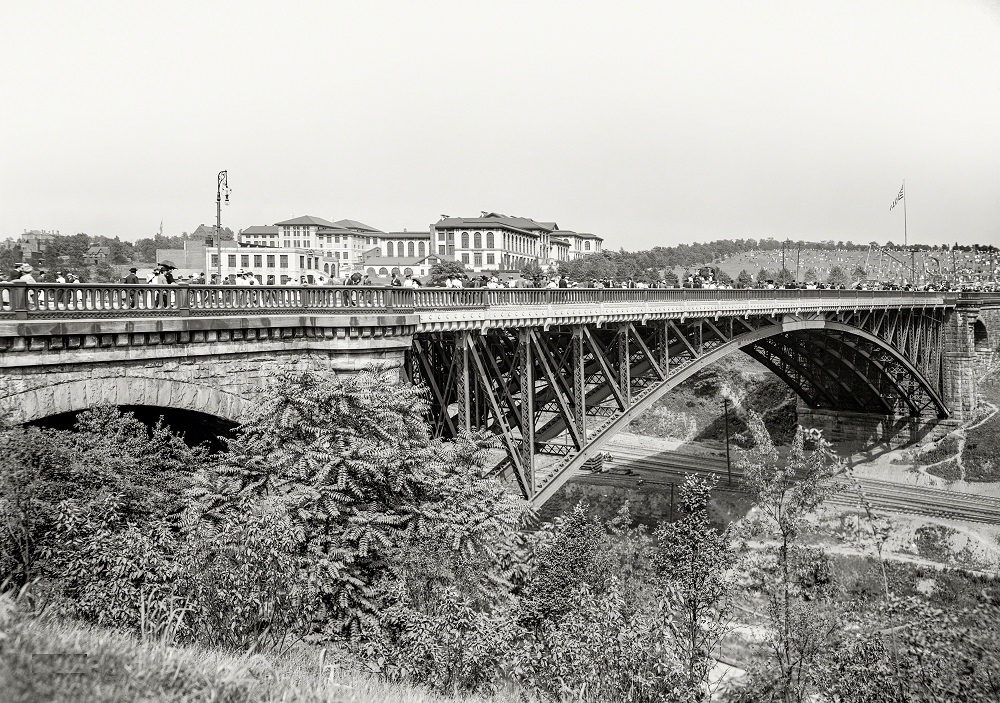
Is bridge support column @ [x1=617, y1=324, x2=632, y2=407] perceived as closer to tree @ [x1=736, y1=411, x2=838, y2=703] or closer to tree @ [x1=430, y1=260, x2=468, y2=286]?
tree @ [x1=430, y1=260, x2=468, y2=286]

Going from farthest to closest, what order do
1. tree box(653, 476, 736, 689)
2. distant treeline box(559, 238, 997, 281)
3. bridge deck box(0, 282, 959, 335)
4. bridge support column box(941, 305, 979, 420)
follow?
Answer: 1. distant treeline box(559, 238, 997, 281)
2. bridge support column box(941, 305, 979, 420)
3. tree box(653, 476, 736, 689)
4. bridge deck box(0, 282, 959, 335)

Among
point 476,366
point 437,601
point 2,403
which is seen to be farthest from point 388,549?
point 476,366

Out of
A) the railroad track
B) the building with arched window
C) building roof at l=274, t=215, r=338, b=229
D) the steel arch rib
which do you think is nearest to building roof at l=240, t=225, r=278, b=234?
building roof at l=274, t=215, r=338, b=229

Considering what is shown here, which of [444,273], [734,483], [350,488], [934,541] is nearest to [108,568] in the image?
[350,488]

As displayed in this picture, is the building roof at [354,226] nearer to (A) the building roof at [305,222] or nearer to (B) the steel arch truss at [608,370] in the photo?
(A) the building roof at [305,222]

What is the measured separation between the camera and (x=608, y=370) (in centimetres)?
2444

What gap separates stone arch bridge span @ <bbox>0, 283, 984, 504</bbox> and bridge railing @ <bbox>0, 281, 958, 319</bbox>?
0.03m

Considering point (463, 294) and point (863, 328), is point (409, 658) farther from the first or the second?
point (863, 328)

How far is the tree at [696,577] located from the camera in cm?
1355

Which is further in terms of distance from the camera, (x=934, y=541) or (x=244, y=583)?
(x=934, y=541)

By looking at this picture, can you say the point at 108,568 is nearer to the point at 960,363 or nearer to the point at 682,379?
the point at 682,379

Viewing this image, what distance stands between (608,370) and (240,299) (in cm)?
1330

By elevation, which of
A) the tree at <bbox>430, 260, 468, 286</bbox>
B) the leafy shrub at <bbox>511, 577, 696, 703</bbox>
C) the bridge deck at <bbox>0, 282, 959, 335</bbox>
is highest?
the tree at <bbox>430, 260, 468, 286</bbox>

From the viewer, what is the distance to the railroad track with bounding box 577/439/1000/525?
1640 inches
